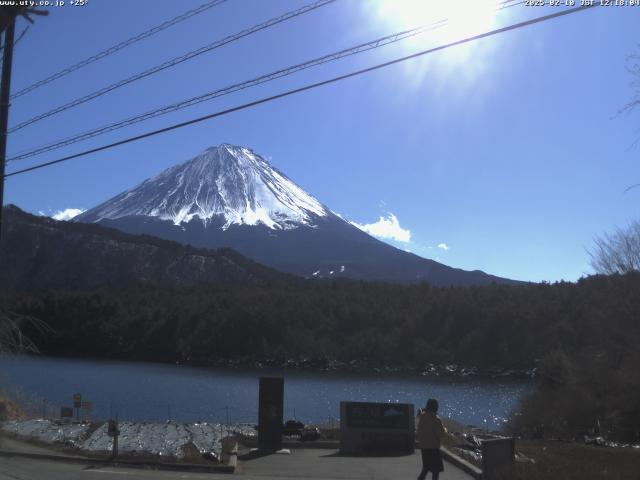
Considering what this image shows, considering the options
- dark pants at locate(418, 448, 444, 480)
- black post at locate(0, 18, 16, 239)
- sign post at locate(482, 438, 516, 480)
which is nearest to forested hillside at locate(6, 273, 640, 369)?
sign post at locate(482, 438, 516, 480)

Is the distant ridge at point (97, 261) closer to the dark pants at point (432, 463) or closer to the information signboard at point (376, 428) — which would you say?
the information signboard at point (376, 428)

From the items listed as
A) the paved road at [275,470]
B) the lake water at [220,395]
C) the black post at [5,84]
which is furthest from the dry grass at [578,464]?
the lake water at [220,395]

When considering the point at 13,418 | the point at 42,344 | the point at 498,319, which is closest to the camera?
the point at 13,418

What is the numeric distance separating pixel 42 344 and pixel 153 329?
1728cm

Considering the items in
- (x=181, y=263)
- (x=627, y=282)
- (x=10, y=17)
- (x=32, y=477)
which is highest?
(x=181, y=263)

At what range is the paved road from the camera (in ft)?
41.1

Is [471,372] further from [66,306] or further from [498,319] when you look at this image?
[66,306]

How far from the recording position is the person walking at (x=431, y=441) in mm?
10477

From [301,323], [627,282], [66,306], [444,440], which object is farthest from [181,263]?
[444,440]

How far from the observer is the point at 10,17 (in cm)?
1364

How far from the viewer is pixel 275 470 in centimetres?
1404

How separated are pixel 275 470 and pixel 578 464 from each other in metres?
5.52

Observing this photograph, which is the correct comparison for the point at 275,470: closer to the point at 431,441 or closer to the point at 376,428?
the point at 376,428

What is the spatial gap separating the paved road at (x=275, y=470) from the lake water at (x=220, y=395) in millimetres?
13293
